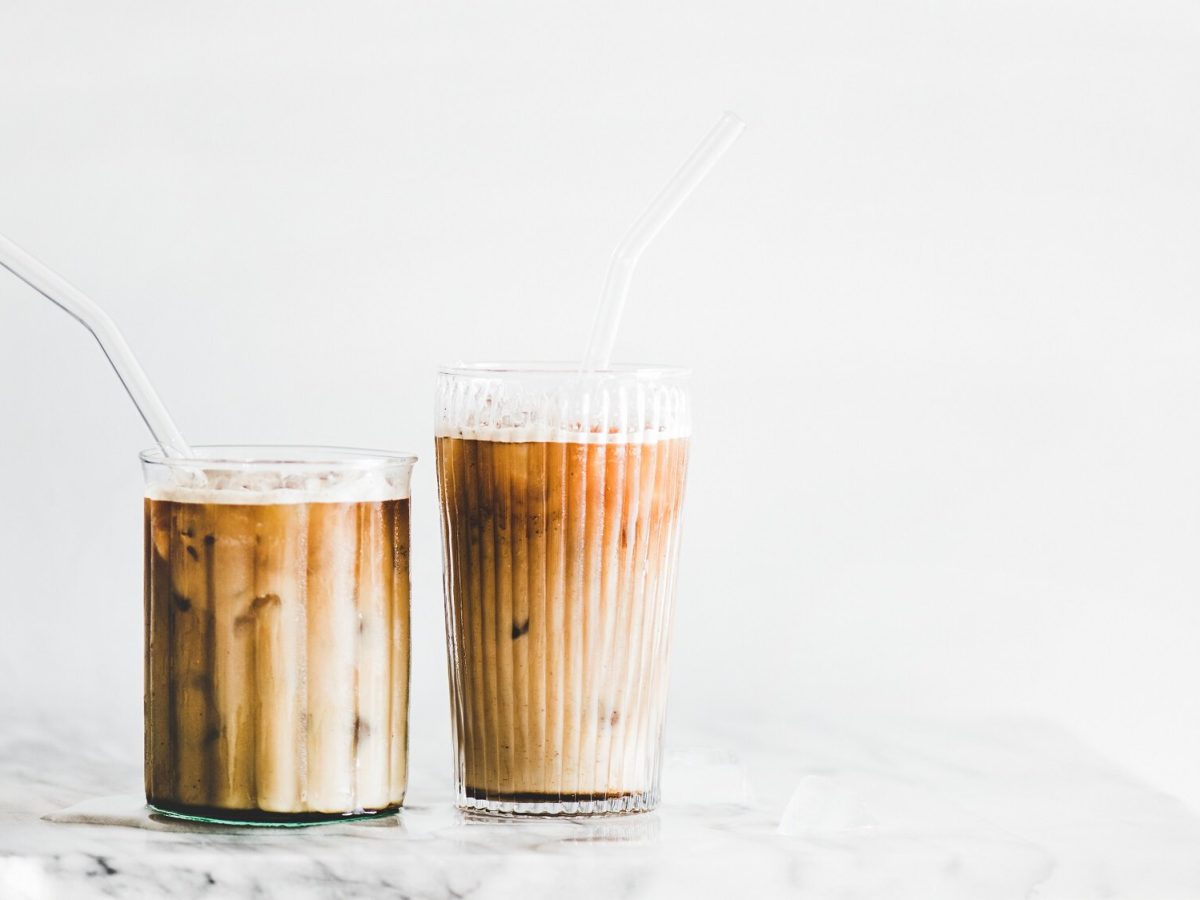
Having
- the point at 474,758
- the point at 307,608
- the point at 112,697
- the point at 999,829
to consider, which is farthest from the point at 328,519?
the point at 112,697

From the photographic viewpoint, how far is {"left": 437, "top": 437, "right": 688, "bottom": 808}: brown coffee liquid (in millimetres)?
880

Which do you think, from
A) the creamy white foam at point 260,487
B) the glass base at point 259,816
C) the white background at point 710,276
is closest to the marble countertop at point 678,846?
the glass base at point 259,816

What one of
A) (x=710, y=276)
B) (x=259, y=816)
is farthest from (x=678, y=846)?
(x=710, y=276)

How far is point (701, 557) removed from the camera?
1.40 meters

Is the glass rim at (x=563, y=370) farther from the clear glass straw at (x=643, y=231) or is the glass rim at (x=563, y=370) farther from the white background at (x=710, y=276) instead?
the white background at (x=710, y=276)

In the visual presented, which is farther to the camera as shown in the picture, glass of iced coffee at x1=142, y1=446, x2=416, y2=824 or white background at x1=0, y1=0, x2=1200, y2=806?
white background at x1=0, y1=0, x2=1200, y2=806

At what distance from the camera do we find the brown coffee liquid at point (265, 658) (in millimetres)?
861

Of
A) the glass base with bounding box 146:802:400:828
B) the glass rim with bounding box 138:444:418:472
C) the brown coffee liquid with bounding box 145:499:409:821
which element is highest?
the glass rim with bounding box 138:444:418:472

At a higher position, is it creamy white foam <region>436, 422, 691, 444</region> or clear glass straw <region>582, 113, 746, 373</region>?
clear glass straw <region>582, 113, 746, 373</region>

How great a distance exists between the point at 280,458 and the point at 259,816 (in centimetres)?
20

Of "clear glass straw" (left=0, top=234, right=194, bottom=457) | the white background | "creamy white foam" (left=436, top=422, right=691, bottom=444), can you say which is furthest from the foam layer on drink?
the white background

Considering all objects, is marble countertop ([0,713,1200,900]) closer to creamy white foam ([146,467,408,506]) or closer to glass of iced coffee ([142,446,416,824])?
glass of iced coffee ([142,446,416,824])

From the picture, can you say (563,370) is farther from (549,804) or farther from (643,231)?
(549,804)

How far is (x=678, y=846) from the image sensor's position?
86cm
